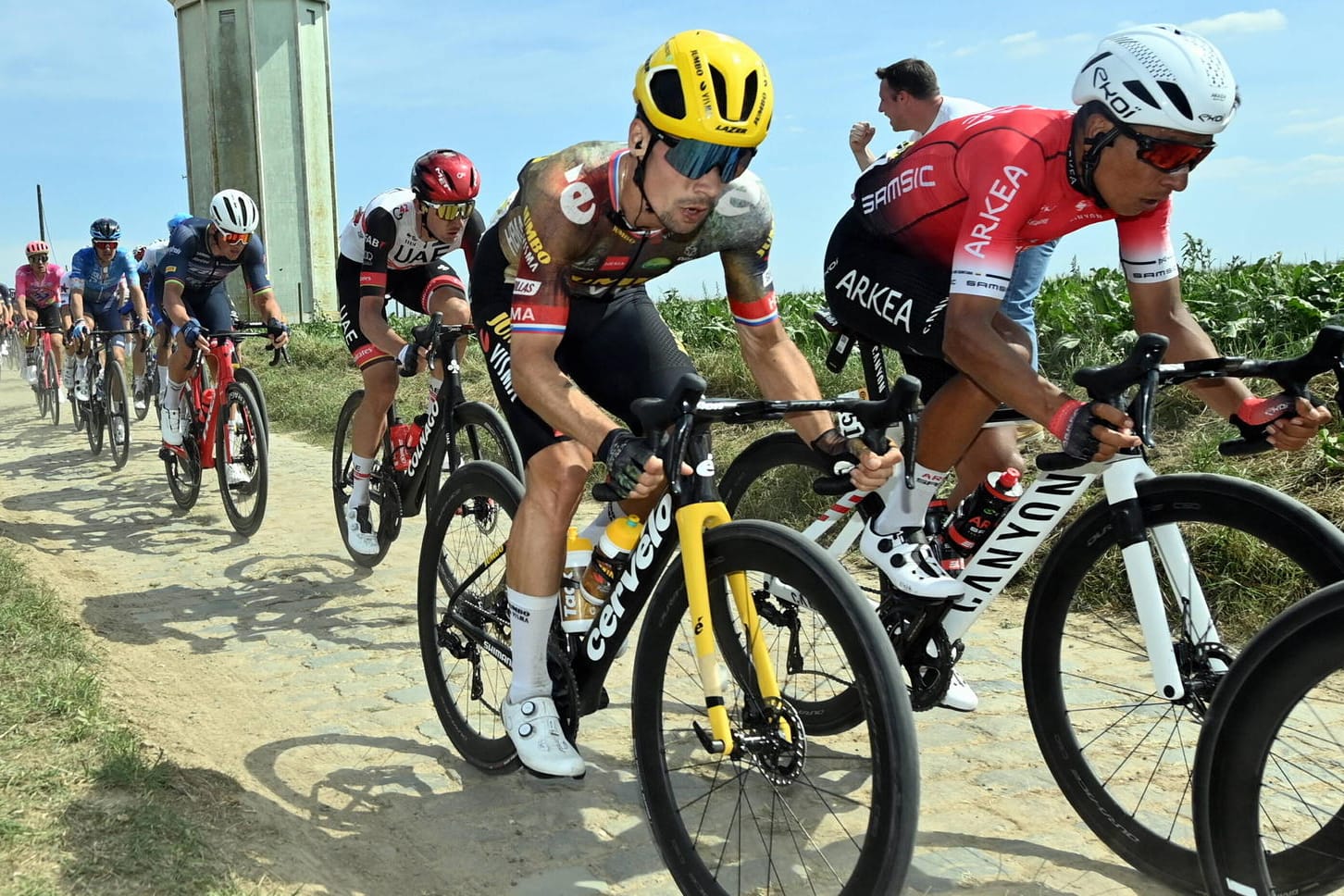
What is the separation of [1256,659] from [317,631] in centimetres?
444

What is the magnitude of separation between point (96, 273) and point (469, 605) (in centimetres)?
1230

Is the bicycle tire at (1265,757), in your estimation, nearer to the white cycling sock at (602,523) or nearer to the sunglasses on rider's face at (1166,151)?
the sunglasses on rider's face at (1166,151)

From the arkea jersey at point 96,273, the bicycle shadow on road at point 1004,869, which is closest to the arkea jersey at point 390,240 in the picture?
the bicycle shadow on road at point 1004,869

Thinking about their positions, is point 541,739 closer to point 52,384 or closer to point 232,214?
point 232,214

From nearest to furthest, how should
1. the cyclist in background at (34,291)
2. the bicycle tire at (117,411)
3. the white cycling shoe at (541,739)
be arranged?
the white cycling shoe at (541,739) < the bicycle tire at (117,411) < the cyclist in background at (34,291)

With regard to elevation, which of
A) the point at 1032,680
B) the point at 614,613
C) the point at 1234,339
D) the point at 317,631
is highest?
the point at 1234,339

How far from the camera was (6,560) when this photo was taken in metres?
6.36

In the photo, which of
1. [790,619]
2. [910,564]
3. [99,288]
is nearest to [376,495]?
[790,619]

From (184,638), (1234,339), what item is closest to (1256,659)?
(184,638)

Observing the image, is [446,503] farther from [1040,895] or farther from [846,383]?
[846,383]

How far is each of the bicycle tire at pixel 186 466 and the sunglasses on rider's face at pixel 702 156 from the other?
6.52m

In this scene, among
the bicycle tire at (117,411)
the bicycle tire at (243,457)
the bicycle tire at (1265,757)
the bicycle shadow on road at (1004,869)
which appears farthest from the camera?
the bicycle tire at (117,411)

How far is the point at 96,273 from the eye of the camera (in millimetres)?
14281

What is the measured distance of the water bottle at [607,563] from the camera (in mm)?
3367
